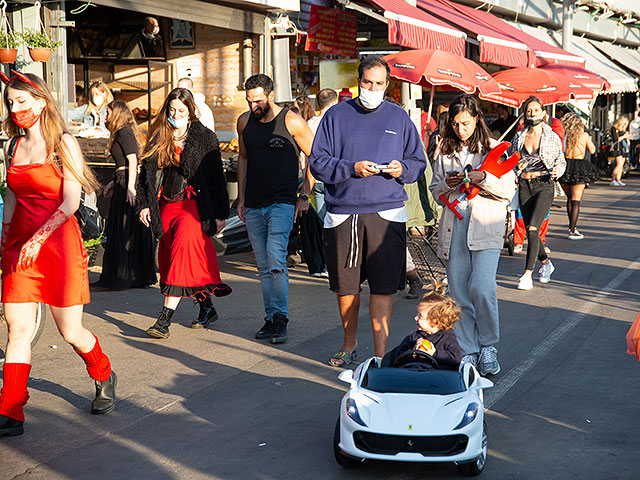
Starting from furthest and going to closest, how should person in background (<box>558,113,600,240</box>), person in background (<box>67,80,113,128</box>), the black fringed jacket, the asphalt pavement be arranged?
person in background (<box>558,113,600,240</box>)
person in background (<box>67,80,113,128</box>)
the black fringed jacket
the asphalt pavement

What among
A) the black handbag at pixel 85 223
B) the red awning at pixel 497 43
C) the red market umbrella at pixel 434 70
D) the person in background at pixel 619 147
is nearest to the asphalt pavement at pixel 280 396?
the black handbag at pixel 85 223

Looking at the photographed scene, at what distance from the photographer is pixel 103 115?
12164 millimetres

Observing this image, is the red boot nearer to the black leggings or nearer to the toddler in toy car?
the toddler in toy car

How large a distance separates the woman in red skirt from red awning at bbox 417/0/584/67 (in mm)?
10552

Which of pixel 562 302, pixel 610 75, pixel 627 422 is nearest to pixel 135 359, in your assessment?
pixel 627 422

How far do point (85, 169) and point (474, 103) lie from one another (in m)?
2.66

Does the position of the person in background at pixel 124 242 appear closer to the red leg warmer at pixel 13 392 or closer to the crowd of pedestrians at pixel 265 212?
the crowd of pedestrians at pixel 265 212

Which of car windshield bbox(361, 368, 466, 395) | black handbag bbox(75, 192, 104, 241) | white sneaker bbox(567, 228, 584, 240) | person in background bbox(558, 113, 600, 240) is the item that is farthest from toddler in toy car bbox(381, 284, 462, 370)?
white sneaker bbox(567, 228, 584, 240)

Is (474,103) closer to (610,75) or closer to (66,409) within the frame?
(66,409)

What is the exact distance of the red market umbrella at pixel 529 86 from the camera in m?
15.9

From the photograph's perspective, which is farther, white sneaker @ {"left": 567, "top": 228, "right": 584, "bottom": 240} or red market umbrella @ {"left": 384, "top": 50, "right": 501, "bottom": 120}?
white sneaker @ {"left": 567, "top": 228, "right": 584, "bottom": 240}

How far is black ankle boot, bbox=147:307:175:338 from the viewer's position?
750 centimetres

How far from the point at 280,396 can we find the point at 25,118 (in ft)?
7.65

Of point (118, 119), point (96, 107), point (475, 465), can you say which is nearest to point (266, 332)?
point (118, 119)
